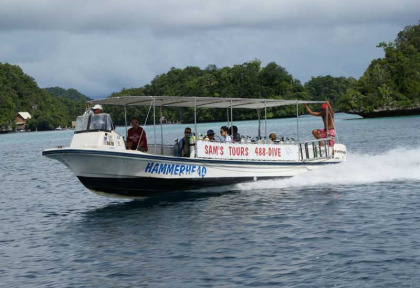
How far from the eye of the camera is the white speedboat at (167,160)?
62.2 feet

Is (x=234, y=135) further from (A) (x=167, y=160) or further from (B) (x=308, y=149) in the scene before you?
(A) (x=167, y=160)

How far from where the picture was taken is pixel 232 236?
1566 cm

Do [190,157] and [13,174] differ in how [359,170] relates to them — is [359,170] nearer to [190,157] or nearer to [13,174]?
[190,157]

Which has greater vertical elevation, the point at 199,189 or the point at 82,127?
the point at 82,127

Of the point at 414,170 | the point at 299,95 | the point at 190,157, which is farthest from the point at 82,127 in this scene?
the point at 299,95

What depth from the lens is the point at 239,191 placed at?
22688mm

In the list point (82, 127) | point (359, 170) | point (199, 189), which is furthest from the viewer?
point (359, 170)

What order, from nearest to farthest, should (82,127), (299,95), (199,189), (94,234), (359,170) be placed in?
(94,234), (82,127), (199,189), (359,170), (299,95)

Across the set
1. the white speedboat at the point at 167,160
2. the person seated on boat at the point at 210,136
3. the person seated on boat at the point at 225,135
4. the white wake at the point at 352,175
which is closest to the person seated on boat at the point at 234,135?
the person seated on boat at the point at 225,135

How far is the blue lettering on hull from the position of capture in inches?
773

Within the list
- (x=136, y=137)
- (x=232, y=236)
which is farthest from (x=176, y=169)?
(x=232, y=236)

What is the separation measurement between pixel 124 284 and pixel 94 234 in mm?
4846

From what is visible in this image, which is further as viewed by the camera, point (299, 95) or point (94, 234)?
point (299, 95)

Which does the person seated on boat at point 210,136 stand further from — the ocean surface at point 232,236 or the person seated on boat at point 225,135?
the ocean surface at point 232,236
